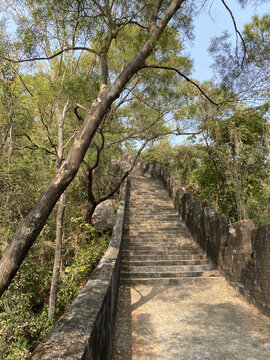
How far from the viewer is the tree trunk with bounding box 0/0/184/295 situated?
2.57 metres

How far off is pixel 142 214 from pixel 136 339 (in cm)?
659

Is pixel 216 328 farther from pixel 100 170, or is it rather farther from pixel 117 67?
pixel 117 67

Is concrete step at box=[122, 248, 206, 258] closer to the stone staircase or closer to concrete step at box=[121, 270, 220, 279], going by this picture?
the stone staircase

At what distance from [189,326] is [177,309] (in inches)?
25.3

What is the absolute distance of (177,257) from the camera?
22.4ft

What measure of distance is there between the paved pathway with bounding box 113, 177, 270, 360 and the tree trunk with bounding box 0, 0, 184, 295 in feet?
6.05

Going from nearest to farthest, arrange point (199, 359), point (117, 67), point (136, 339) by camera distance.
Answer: point (199, 359), point (136, 339), point (117, 67)

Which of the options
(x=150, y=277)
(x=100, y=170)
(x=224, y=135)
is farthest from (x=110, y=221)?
(x=224, y=135)

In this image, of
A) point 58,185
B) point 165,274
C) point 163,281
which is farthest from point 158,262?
point 58,185

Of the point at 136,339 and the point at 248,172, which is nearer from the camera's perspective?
the point at 136,339

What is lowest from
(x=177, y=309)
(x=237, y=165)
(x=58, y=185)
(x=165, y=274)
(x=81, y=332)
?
(x=177, y=309)

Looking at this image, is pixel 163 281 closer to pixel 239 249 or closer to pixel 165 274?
pixel 165 274

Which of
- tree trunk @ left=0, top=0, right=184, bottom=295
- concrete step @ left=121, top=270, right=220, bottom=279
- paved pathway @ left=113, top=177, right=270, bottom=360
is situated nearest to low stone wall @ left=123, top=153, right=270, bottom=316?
paved pathway @ left=113, top=177, right=270, bottom=360

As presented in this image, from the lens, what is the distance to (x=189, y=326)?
385 cm
